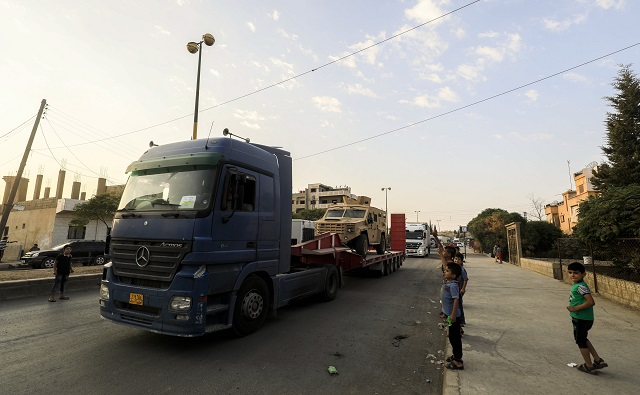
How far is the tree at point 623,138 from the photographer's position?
24828mm

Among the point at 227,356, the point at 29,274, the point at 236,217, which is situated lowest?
the point at 227,356

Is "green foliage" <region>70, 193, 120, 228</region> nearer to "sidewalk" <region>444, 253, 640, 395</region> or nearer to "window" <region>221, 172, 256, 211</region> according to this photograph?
"window" <region>221, 172, 256, 211</region>

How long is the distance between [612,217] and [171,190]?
12.3 meters

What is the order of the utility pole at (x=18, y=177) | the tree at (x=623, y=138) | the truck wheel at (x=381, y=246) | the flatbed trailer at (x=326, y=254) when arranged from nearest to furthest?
1. the flatbed trailer at (x=326, y=254)
2. the truck wheel at (x=381, y=246)
3. the utility pole at (x=18, y=177)
4. the tree at (x=623, y=138)

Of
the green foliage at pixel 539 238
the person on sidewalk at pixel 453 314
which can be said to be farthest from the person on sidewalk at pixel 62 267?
the green foliage at pixel 539 238

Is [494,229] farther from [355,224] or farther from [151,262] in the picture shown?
[151,262]

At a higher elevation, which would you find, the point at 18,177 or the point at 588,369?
the point at 18,177

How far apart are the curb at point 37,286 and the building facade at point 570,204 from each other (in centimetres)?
4312

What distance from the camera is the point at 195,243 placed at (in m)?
4.71

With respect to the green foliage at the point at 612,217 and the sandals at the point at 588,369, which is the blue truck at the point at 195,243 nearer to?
the sandals at the point at 588,369

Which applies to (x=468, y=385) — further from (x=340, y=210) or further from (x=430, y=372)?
(x=340, y=210)

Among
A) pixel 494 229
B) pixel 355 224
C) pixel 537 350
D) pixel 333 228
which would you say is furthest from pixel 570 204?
pixel 537 350

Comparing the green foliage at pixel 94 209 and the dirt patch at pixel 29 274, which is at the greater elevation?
the green foliage at pixel 94 209

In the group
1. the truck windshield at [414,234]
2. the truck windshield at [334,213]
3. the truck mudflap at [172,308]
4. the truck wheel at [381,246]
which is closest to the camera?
the truck mudflap at [172,308]
